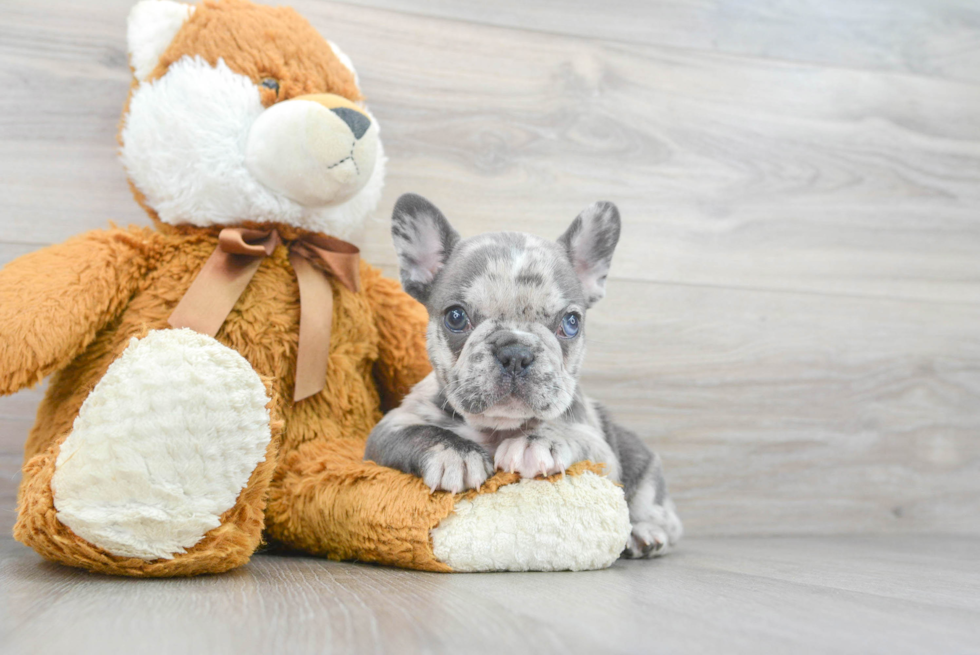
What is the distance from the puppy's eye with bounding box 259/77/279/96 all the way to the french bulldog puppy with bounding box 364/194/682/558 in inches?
13.3

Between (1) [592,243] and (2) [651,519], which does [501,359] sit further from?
(2) [651,519]

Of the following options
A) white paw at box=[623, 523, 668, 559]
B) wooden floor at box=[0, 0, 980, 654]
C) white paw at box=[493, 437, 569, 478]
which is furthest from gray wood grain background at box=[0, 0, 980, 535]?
white paw at box=[493, 437, 569, 478]

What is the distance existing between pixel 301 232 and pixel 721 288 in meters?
1.26

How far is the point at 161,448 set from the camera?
112 cm

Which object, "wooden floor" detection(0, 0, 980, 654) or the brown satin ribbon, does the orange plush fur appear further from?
"wooden floor" detection(0, 0, 980, 654)

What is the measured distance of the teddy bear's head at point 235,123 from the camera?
1454 millimetres

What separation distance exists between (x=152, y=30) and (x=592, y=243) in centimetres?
100

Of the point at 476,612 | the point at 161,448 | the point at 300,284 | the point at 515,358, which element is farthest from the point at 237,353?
the point at 476,612

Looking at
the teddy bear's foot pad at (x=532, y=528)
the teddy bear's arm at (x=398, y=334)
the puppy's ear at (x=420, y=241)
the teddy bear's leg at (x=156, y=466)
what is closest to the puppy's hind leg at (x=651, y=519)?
the teddy bear's foot pad at (x=532, y=528)

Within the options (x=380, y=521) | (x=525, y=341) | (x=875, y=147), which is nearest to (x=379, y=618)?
(x=380, y=521)

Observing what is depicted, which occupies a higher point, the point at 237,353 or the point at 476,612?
the point at 237,353

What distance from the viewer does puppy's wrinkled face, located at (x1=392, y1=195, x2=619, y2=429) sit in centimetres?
131

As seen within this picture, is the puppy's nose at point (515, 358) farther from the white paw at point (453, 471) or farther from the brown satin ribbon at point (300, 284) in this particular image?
the brown satin ribbon at point (300, 284)

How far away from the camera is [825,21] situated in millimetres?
2346
